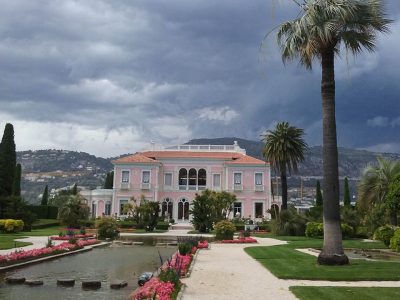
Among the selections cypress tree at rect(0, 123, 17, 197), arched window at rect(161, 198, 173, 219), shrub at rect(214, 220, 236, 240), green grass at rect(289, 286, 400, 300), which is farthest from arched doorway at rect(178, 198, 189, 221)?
green grass at rect(289, 286, 400, 300)

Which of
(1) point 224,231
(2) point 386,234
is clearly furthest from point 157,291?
(1) point 224,231

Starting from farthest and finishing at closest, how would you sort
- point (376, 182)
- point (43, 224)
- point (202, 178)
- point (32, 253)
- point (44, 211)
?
1. point (202, 178)
2. point (44, 211)
3. point (43, 224)
4. point (376, 182)
5. point (32, 253)

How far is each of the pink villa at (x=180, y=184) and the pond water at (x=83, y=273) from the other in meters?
39.2

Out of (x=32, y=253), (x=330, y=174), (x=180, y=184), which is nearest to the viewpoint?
(x=330, y=174)

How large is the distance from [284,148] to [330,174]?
29.1 m

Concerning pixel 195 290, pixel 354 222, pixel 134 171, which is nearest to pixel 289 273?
pixel 195 290

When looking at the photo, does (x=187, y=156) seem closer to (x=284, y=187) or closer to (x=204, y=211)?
(x=284, y=187)

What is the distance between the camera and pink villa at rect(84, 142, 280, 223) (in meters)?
60.2

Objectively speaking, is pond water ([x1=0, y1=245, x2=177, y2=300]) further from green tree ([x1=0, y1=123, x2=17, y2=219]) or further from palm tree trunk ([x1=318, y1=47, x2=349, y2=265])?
green tree ([x1=0, y1=123, x2=17, y2=219])

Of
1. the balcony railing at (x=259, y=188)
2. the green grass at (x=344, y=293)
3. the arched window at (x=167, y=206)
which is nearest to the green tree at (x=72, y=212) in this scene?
the arched window at (x=167, y=206)

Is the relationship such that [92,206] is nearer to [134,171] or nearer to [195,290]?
[134,171]

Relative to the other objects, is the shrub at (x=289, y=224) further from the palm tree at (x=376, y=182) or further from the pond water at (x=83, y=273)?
the pond water at (x=83, y=273)

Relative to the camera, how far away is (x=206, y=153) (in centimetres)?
6384

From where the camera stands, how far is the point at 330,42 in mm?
16062
